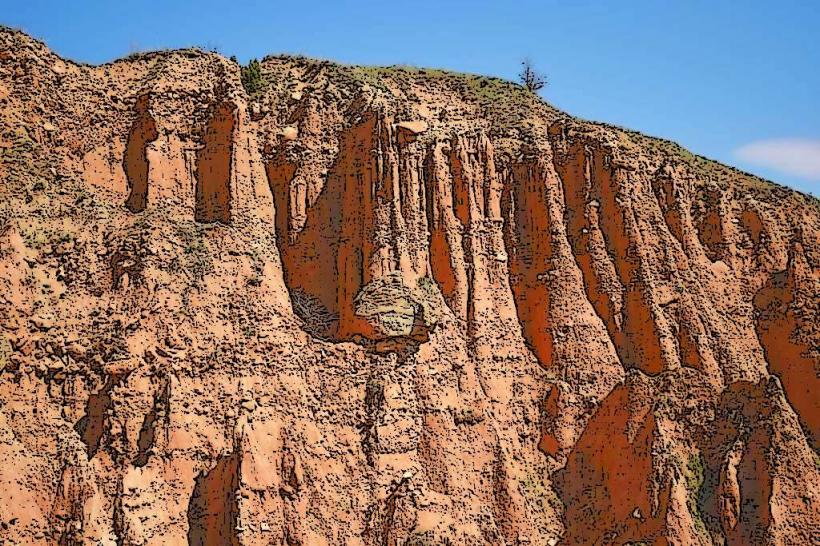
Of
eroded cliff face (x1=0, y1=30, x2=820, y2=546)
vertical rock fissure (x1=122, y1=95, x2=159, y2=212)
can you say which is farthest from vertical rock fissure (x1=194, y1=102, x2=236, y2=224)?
vertical rock fissure (x1=122, y1=95, x2=159, y2=212)

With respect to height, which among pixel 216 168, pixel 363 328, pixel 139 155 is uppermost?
pixel 139 155

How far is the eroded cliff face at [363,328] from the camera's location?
20719 millimetres

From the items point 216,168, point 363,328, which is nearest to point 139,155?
point 216,168

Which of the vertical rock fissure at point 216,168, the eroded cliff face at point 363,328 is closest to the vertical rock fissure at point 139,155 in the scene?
the eroded cliff face at point 363,328

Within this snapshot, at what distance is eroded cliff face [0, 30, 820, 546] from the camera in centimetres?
2072

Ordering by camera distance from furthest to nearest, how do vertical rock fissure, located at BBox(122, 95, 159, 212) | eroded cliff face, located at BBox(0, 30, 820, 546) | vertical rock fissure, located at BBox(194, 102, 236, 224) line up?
vertical rock fissure, located at BBox(194, 102, 236, 224) < vertical rock fissure, located at BBox(122, 95, 159, 212) < eroded cliff face, located at BBox(0, 30, 820, 546)

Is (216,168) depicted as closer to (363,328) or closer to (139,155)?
(139,155)

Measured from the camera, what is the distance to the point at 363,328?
23484 millimetres

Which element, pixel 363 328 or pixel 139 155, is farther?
pixel 139 155

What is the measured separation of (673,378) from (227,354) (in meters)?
13.1

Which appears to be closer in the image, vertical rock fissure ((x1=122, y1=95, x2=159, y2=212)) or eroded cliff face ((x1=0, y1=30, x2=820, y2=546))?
eroded cliff face ((x1=0, y1=30, x2=820, y2=546))

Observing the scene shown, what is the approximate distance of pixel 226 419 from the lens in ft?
70.0

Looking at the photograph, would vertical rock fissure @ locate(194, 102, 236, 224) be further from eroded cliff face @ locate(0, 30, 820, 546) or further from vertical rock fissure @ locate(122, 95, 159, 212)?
vertical rock fissure @ locate(122, 95, 159, 212)

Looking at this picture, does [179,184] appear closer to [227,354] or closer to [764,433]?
[227,354]
